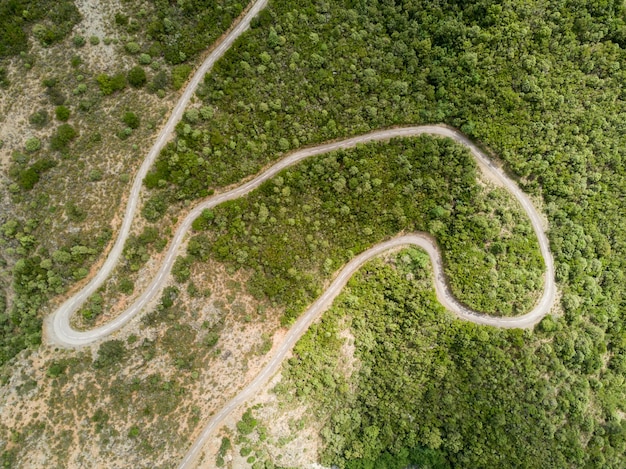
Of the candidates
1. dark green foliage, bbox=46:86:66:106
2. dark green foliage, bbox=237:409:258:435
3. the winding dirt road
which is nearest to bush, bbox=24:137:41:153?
dark green foliage, bbox=46:86:66:106

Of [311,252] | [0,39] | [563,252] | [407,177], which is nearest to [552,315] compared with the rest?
[563,252]

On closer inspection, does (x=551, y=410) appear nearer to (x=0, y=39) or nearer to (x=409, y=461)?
(x=409, y=461)

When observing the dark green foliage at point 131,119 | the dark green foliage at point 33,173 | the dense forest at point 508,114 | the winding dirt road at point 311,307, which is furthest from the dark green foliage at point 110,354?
the dark green foliage at point 131,119

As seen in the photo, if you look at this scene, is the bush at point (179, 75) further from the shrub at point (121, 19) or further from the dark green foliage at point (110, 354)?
the dark green foliage at point (110, 354)

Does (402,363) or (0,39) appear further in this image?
(402,363)

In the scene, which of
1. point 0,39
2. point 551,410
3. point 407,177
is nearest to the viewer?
point 0,39

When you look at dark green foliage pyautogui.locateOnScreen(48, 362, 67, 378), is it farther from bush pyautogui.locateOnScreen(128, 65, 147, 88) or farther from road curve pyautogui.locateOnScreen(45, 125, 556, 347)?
bush pyautogui.locateOnScreen(128, 65, 147, 88)

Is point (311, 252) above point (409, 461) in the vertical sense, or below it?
above
